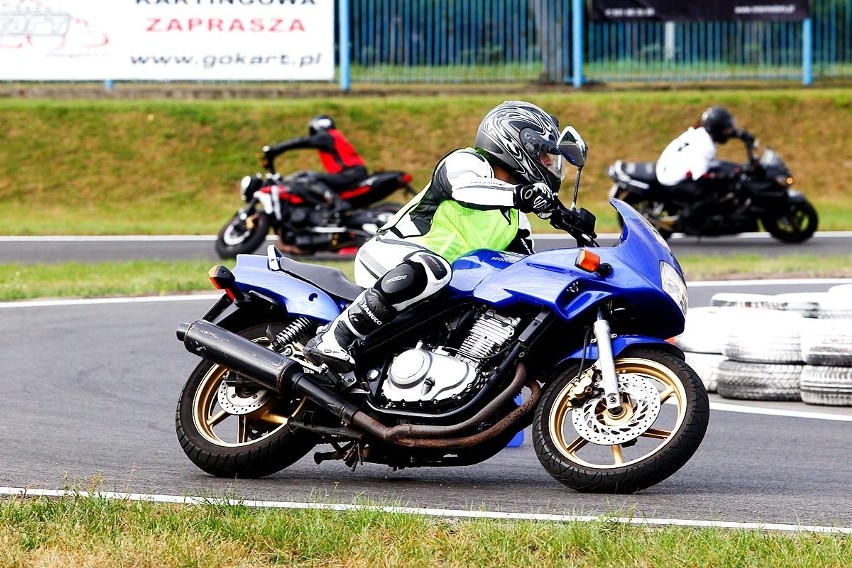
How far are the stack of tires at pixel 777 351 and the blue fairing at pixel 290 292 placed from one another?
323 cm

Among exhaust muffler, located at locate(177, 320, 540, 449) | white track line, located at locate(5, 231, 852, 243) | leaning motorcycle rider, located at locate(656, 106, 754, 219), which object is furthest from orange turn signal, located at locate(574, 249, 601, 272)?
leaning motorcycle rider, located at locate(656, 106, 754, 219)

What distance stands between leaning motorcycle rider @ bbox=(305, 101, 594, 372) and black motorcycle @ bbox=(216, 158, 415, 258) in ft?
34.2

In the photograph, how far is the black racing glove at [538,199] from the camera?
5.96 meters

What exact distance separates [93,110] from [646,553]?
2081cm

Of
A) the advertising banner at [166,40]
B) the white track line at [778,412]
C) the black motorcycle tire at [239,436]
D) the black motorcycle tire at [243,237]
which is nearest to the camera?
the black motorcycle tire at [239,436]

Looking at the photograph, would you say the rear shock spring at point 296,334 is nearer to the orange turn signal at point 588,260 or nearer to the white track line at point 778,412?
the orange turn signal at point 588,260

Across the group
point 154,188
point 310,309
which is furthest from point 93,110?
point 310,309

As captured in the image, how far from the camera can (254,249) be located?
17.0 m

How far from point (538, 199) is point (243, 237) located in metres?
11.2

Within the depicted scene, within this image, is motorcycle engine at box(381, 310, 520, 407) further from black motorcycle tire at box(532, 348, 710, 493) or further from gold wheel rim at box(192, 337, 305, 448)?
gold wheel rim at box(192, 337, 305, 448)

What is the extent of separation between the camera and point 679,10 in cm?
2488

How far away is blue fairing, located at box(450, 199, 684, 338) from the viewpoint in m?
6.05

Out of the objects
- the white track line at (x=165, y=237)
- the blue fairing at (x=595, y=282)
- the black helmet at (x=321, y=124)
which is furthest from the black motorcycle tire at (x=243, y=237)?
the blue fairing at (x=595, y=282)

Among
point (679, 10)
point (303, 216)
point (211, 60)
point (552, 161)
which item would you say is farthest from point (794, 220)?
point (552, 161)
